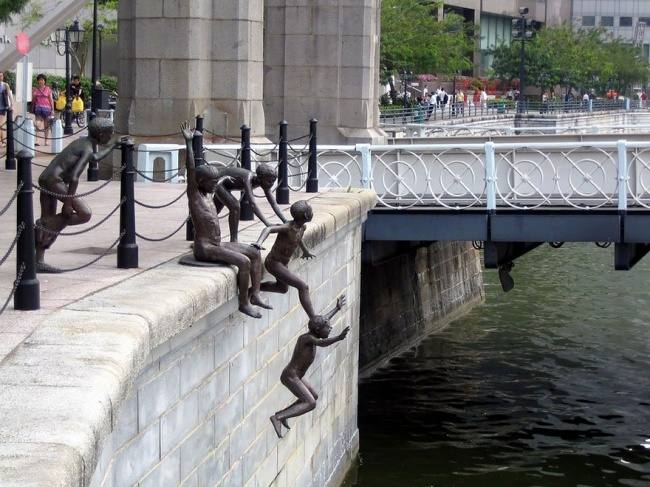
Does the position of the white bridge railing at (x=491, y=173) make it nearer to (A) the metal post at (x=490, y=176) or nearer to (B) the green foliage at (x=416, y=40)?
(A) the metal post at (x=490, y=176)

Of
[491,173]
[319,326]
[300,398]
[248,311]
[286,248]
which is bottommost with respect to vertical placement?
[300,398]

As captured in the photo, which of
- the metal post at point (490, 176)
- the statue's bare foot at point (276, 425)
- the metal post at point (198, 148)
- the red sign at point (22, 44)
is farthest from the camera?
the red sign at point (22, 44)

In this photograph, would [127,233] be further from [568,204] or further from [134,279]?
[568,204]

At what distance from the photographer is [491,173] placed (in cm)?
1734

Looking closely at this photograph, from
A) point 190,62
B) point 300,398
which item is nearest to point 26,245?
point 300,398

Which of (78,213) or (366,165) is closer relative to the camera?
(78,213)

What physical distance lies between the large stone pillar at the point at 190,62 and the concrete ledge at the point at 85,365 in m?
9.79

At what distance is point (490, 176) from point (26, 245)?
33.6 feet

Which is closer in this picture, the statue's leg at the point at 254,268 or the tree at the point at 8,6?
the statue's leg at the point at 254,268

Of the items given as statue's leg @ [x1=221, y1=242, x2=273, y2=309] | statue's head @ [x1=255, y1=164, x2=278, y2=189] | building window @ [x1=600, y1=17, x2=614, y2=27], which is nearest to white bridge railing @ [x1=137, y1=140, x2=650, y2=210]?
statue's head @ [x1=255, y1=164, x2=278, y2=189]

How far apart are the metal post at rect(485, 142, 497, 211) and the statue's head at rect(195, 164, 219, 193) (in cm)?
810

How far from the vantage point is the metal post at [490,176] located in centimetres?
1727

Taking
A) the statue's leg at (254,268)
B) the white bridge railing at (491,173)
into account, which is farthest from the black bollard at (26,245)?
the white bridge railing at (491,173)

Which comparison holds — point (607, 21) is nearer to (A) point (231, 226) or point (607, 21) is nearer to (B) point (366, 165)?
(B) point (366, 165)
